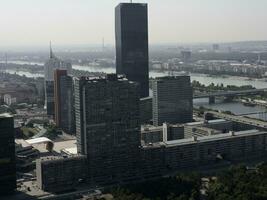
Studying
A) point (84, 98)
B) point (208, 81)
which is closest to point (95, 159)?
point (84, 98)

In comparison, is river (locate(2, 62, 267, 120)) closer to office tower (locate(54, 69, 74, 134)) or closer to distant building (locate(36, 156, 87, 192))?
office tower (locate(54, 69, 74, 134))

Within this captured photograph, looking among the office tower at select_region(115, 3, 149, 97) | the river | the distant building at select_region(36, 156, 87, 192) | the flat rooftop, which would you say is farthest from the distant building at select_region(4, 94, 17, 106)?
the distant building at select_region(36, 156, 87, 192)

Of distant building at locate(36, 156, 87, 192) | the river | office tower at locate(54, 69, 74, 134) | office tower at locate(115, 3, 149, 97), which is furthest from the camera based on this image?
the river

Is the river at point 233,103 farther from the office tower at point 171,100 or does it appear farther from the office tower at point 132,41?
the office tower at point 132,41

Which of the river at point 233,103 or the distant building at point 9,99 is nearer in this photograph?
the river at point 233,103

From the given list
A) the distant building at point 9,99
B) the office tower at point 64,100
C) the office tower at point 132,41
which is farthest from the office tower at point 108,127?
the distant building at point 9,99

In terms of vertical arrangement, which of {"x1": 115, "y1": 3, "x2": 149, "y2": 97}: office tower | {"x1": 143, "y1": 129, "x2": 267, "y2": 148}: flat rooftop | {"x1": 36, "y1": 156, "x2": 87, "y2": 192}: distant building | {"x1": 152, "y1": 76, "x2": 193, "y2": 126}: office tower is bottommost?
{"x1": 36, "y1": 156, "x2": 87, "y2": 192}: distant building

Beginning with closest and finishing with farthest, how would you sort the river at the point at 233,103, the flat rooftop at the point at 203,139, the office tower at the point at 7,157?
the office tower at the point at 7,157 → the flat rooftop at the point at 203,139 → the river at the point at 233,103
